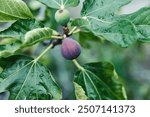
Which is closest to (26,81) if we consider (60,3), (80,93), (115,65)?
(80,93)

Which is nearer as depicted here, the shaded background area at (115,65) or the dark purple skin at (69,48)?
the dark purple skin at (69,48)

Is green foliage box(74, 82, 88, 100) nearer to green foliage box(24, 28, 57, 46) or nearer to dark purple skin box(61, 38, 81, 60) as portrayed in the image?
dark purple skin box(61, 38, 81, 60)

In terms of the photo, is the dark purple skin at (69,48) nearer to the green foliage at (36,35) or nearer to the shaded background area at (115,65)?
the green foliage at (36,35)

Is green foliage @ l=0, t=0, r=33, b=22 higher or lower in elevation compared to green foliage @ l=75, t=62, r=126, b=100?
higher

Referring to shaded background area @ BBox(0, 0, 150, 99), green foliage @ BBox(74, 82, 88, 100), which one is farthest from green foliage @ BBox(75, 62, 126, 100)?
shaded background area @ BBox(0, 0, 150, 99)

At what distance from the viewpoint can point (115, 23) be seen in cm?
152

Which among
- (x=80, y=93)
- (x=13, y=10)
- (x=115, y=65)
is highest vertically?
(x=115, y=65)

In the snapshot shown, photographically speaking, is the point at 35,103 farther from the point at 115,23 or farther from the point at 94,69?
the point at 115,23

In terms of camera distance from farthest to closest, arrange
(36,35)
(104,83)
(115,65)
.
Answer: (115,65)
(104,83)
(36,35)

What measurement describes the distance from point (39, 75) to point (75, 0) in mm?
332

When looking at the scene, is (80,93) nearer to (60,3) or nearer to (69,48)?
(69,48)

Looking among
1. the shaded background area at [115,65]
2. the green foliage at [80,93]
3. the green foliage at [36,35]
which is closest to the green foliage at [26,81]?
the green foliage at [80,93]

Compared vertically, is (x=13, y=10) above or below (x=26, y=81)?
above

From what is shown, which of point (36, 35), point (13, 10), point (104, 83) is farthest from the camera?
point (104, 83)
